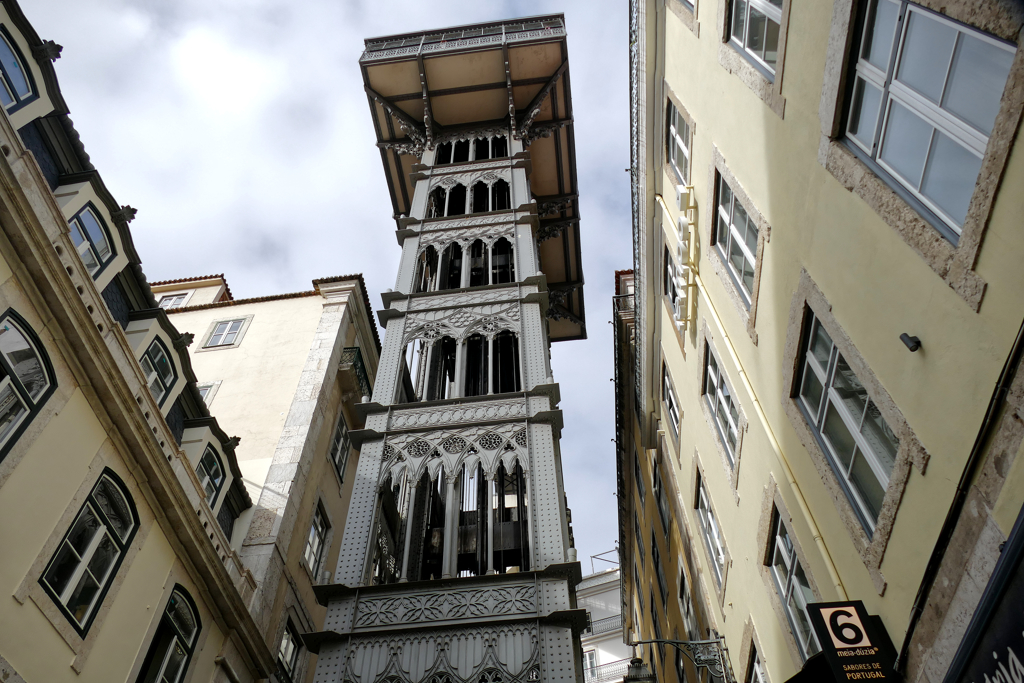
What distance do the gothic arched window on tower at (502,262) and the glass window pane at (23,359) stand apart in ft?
43.4

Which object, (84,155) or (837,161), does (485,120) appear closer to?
(84,155)

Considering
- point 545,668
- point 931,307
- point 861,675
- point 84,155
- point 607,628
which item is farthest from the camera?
point 607,628

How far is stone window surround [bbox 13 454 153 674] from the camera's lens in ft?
32.6

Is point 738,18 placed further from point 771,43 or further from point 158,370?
point 158,370

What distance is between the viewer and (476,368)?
18.7m

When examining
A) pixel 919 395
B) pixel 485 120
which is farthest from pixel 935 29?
pixel 485 120

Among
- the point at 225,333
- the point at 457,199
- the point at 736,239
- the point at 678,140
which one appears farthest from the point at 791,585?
the point at 225,333

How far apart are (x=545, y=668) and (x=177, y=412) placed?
10.7m

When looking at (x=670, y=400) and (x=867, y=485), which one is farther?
(x=670, y=400)

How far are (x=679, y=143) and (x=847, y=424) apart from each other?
366 inches

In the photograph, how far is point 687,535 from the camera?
1748cm

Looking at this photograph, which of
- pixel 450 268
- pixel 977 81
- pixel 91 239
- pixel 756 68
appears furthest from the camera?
pixel 450 268

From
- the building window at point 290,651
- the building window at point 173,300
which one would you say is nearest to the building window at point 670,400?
the building window at point 290,651

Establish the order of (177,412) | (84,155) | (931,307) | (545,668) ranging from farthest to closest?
(177,412) → (84,155) → (545,668) → (931,307)
